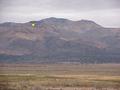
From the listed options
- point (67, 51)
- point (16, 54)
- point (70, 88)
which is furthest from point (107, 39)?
point (70, 88)

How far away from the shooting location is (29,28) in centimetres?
15888

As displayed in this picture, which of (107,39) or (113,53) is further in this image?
(107,39)

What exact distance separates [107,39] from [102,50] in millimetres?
30843

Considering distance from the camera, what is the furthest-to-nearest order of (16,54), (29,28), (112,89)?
(29,28) → (16,54) → (112,89)

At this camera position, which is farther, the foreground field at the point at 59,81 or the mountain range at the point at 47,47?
the mountain range at the point at 47,47

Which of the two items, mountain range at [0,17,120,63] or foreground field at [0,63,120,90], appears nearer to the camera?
foreground field at [0,63,120,90]

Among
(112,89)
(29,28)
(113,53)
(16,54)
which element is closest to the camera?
(112,89)

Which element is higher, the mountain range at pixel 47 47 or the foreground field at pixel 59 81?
the foreground field at pixel 59 81

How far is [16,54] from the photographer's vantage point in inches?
4808

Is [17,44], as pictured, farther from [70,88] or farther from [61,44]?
[70,88]

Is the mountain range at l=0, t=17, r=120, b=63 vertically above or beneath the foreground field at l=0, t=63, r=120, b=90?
beneath

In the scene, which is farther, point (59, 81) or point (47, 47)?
point (47, 47)

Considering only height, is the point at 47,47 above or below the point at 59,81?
below

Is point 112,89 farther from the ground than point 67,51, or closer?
farther from the ground
